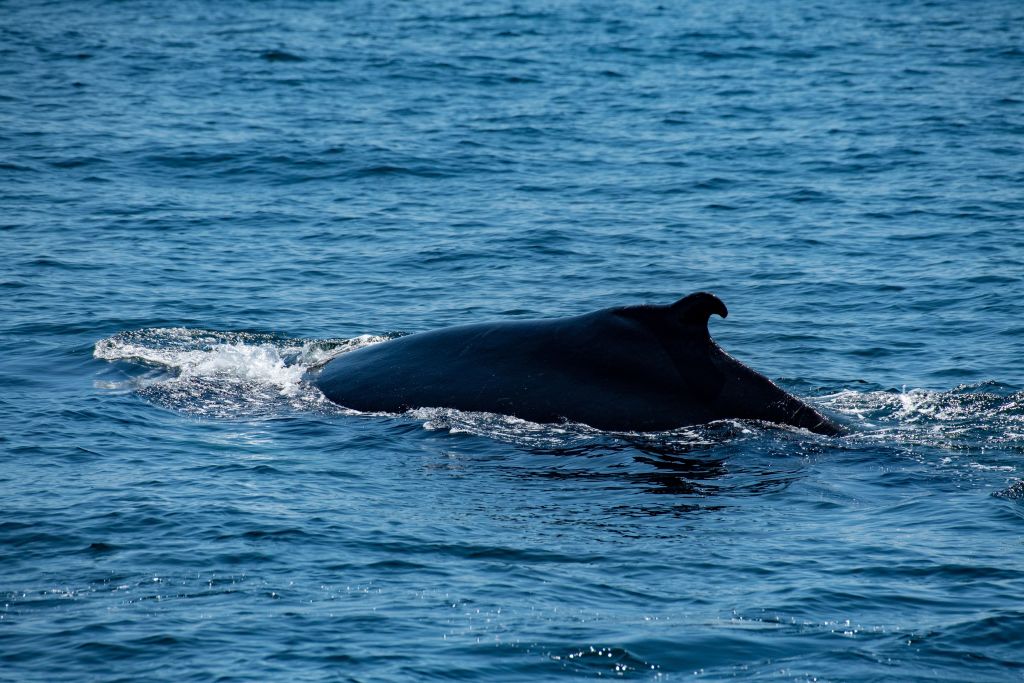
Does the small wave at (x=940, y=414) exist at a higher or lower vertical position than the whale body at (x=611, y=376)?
lower

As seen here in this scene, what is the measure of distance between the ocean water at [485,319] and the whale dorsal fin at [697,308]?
1.00 meters

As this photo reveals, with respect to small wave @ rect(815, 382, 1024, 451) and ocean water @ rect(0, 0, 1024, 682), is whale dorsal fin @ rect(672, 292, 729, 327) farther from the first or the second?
small wave @ rect(815, 382, 1024, 451)

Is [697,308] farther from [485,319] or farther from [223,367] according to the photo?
[485,319]

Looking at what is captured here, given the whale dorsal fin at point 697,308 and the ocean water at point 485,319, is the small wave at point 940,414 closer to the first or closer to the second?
the ocean water at point 485,319

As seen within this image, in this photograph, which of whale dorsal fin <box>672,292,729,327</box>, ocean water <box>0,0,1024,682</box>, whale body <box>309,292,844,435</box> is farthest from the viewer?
whale body <box>309,292,844,435</box>

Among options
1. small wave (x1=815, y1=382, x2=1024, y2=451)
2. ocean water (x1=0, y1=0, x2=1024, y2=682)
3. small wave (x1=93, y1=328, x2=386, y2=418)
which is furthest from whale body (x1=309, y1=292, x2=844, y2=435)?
small wave (x1=93, y1=328, x2=386, y2=418)

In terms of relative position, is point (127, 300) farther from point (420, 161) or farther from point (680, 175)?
point (680, 175)

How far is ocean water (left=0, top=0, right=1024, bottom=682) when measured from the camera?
339 inches

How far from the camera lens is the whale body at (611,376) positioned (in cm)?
1169

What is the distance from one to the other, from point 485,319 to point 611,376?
230 inches

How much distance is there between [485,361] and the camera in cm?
1262

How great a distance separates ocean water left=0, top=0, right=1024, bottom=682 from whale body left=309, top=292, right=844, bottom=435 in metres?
0.21

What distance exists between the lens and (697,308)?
37.3 feet

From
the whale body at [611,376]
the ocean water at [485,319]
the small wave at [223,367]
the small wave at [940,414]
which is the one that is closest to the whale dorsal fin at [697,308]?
the whale body at [611,376]
